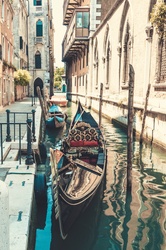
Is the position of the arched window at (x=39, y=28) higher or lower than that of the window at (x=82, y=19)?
higher

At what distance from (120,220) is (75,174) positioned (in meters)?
1.02

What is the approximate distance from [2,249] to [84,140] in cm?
524

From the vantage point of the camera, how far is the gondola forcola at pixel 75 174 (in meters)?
3.53

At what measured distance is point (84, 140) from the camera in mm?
7055

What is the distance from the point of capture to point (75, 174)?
4.68 meters

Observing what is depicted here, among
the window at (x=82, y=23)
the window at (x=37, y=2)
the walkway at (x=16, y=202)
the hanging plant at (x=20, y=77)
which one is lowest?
the walkway at (x=16, y=202)

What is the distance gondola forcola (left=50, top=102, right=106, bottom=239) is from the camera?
11.6 feet

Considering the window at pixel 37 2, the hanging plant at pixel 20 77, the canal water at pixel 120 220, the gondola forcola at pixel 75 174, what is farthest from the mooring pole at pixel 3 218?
the window at pixel 37 2

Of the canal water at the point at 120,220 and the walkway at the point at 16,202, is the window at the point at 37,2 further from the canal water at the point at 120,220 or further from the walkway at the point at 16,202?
the walkway at the point at 16,202

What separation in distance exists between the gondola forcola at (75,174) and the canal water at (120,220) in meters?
0.37

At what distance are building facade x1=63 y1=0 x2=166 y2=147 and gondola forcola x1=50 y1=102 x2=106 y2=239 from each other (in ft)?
6.13

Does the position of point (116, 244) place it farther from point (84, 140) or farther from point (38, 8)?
point (38, 8)

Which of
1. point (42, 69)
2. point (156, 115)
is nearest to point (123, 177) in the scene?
point (156, 115)


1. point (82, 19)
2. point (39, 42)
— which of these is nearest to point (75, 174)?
point (82, 19)
